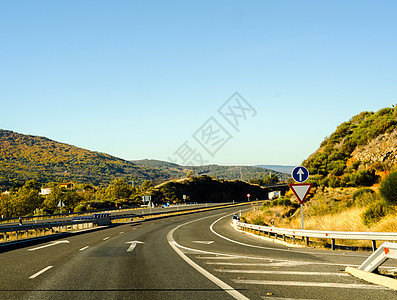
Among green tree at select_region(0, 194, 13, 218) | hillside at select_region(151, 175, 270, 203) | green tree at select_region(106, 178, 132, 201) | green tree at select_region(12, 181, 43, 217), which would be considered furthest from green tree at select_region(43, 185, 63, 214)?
hillside at select_region(151, 175, 270, 203)

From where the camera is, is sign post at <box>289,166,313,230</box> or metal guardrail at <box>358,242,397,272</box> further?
sign post at <box>289,166,313,230</box>

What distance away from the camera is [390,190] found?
760 inches

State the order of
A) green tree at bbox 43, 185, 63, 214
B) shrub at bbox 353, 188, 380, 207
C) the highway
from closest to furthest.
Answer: the highway, shrub at bbox 353, 188, 380, 207, green tree at bbox 43, 185, 63, 214

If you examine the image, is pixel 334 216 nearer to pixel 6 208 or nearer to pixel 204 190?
pixel 6 208

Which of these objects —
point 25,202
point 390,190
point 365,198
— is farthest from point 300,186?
point 25,202

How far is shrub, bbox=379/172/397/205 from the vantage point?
1902cm

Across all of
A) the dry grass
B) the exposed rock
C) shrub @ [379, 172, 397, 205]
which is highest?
the exposed rock

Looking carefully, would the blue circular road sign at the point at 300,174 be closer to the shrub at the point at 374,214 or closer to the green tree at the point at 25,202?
the shrub at the point at 374,214

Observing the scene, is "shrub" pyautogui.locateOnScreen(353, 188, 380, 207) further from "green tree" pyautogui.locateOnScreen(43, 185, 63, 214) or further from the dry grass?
"green tree" pyautogui.locateOnScreen(43, 185, 63, 214)

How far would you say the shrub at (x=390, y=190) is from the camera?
19016 mm

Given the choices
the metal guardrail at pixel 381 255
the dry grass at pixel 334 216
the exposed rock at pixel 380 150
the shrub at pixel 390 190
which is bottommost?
the dry grass at pixel 334 216

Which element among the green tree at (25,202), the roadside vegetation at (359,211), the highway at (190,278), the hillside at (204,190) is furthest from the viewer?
the hillside at (204,190)

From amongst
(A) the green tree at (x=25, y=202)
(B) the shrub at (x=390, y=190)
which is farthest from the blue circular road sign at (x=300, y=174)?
Result: (A) the green tree at (x=25, y=202)

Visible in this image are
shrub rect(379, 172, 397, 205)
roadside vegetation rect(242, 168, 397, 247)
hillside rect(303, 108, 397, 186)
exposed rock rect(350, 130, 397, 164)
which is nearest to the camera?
roadside vegetation rect(242, 168, 397, 247)
